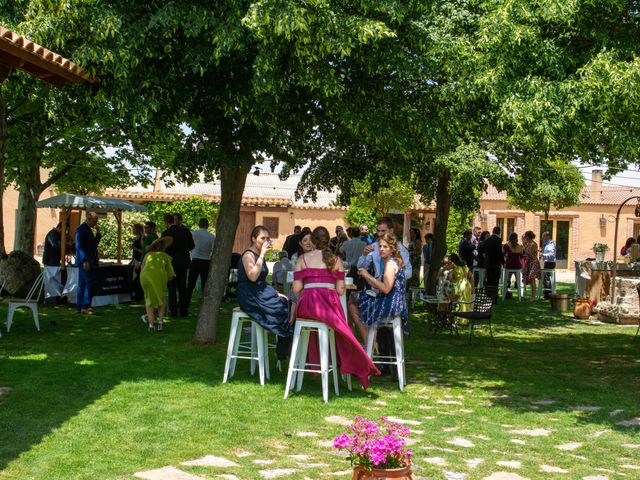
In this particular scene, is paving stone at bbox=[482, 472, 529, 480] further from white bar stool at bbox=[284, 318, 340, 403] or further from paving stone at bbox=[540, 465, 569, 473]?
white bar stool at bbox=[284, 318, 340, 403]

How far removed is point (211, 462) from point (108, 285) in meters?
12.0

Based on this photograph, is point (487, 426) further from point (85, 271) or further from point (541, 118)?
point (85, 271)

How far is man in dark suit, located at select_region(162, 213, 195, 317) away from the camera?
47.5 feet

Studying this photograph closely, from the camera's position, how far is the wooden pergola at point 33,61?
6.17 meters

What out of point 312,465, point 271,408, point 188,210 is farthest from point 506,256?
point 188,210

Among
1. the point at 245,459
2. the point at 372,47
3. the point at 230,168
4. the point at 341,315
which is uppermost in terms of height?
the point at 372,47

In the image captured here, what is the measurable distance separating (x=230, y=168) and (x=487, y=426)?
16.4ft

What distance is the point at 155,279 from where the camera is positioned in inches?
503

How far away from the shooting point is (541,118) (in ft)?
24.7

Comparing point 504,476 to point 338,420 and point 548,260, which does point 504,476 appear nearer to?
point 338,420

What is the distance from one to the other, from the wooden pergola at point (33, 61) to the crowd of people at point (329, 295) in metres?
2.57

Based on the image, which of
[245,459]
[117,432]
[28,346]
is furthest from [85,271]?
[245,459]

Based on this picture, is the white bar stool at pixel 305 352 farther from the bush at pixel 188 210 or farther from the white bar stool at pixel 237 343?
the bush at pixel 188 210

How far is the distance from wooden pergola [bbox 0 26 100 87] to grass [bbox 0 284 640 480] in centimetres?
294
